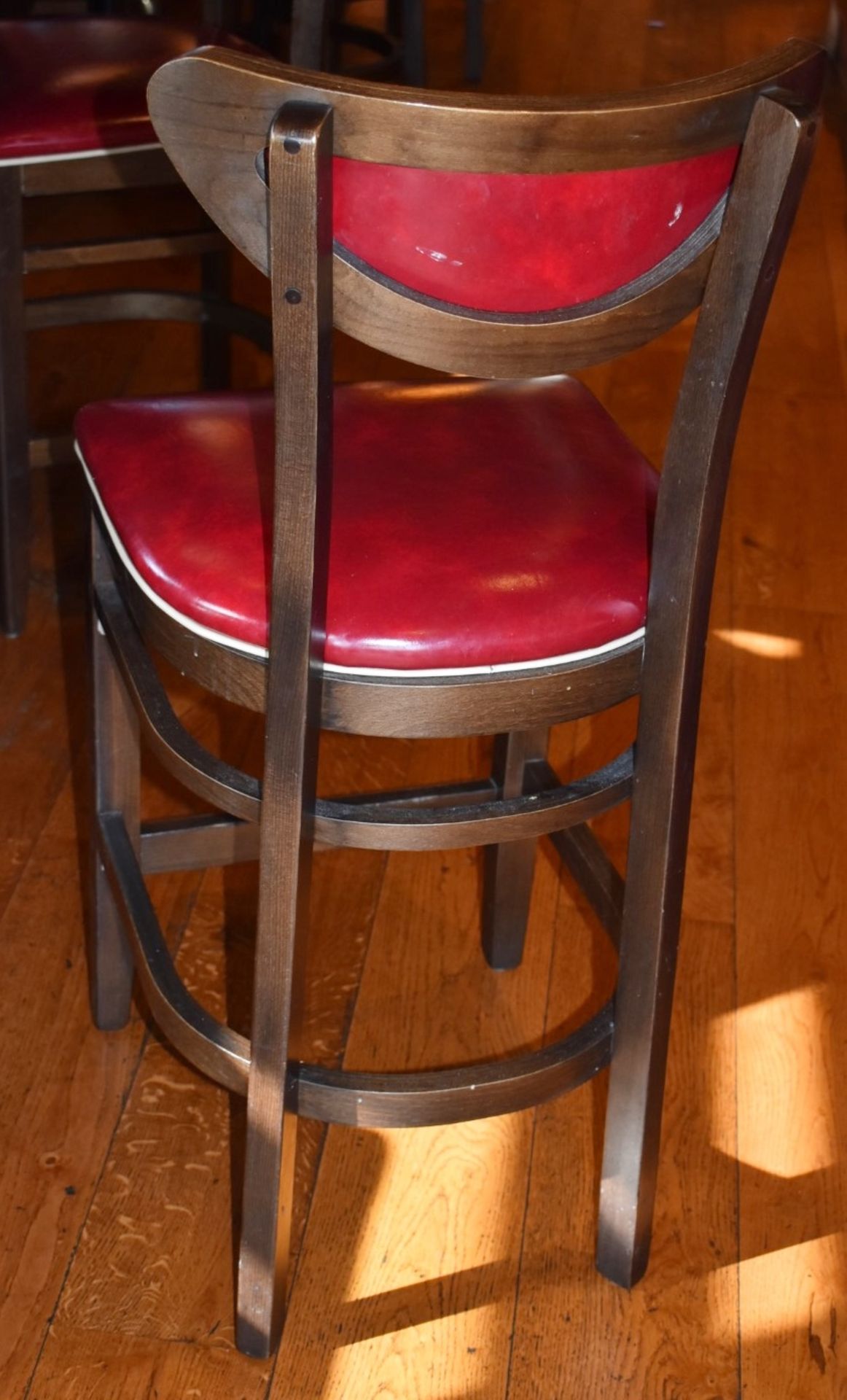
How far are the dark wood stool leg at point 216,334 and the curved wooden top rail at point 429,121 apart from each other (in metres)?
1.28

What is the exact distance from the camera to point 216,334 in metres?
2.15

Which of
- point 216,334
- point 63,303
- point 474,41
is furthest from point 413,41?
point 63,303

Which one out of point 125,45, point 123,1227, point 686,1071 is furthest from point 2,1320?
point 125,45

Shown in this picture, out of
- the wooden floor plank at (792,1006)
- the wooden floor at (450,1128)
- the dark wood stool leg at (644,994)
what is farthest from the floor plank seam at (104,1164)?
the wooden floor plank at (792,1006)

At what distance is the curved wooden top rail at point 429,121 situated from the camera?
75cm

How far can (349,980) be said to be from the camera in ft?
4.99

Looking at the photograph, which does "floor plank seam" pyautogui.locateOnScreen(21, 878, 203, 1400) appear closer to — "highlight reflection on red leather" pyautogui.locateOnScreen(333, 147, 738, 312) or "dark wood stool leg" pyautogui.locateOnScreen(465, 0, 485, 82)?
"highlight reflection on red leather" pyautogui.locateOnScreen(333, 147, 738, 312)

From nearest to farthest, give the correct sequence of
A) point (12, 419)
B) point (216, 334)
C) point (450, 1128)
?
point (450, 1128) → point (12, 419) → point (216, 334)

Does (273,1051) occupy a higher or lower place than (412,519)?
lower

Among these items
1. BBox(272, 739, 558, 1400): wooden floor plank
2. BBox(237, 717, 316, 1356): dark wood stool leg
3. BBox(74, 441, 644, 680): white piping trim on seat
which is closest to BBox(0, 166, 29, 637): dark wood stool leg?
BBox(272, 739, 558, 1400): wooden floor plank

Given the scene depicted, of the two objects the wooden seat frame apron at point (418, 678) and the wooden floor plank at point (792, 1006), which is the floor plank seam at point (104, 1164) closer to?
the wooden seat frame apron at point (418, 678)

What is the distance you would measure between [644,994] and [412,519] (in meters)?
0.36

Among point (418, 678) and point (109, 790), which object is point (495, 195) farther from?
point (109, 790)

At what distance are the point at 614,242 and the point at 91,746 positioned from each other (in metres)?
0.66
